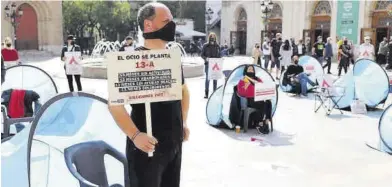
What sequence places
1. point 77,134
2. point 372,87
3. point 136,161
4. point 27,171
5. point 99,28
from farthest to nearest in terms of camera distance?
1. point 99,28
2. point 372,87
3. point 77,134
4. point 27,171
5. point 136,161

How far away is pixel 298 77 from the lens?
41.5 ft

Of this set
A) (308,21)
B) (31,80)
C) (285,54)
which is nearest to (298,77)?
(285,54)

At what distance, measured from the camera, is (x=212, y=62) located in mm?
11469

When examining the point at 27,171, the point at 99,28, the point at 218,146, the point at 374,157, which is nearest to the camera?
the point at 27,171

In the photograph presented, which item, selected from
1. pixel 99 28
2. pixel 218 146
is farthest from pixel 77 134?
pixel 99 28

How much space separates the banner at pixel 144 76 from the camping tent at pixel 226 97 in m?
5.17

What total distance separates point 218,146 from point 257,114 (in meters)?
1.25

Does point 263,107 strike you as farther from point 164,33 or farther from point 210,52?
point 164,33

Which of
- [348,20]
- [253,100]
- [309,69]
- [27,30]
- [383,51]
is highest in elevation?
[348,20]

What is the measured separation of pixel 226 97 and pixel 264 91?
66 cm

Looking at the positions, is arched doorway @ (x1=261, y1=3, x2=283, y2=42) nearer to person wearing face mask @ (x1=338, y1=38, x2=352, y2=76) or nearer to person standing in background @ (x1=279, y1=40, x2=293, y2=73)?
person wearing face mask @ (x1=338, y1=38, x2=352, y2=76)

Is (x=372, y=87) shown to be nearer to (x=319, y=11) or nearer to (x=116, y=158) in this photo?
(x=116, y=158)

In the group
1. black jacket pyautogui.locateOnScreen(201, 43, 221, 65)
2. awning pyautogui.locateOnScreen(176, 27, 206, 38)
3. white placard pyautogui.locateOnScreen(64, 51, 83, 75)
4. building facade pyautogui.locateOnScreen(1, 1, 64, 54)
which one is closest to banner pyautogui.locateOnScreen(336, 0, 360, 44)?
awning pyautogui.locateOnScreen(176, 27, 206, 38)

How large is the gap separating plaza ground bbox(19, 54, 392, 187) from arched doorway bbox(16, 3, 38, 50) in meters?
33.5
